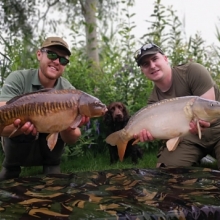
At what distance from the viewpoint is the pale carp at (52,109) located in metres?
2.03

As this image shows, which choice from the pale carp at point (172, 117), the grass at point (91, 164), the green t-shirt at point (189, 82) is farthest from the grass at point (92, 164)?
the pale carp at point (172, 117)

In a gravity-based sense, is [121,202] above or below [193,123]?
below

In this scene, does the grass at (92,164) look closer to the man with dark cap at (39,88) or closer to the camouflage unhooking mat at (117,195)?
the man with dark cap at (39,88)

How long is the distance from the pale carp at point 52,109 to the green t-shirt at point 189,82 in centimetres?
81

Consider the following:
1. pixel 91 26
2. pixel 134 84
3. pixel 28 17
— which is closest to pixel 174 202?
pixel 134 84

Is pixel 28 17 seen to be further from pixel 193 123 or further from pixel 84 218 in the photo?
pixel 84 218

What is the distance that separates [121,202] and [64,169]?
159cm

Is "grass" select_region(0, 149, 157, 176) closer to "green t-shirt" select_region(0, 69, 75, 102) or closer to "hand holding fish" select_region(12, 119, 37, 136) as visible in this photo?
"green t-shirt" select_region(0, 69, 75, 102)

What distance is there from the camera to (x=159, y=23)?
4047 millimetres

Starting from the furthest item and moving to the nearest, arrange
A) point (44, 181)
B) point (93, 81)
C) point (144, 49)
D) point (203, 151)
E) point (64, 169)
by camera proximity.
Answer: point (93, 81), point (64, 169), point (203, 151), point (144, 49), point (44, 181)

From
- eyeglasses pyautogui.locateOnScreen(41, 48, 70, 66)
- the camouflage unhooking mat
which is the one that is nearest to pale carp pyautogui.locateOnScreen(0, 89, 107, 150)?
the camouflage unhooking mat

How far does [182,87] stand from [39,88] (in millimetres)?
955

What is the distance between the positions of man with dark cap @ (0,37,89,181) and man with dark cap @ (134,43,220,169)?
0.53 m

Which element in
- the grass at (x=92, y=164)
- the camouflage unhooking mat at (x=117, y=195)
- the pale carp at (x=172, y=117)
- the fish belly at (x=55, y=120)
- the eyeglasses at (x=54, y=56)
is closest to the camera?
the camouflage unhooking mat at (x=117, y=195)
